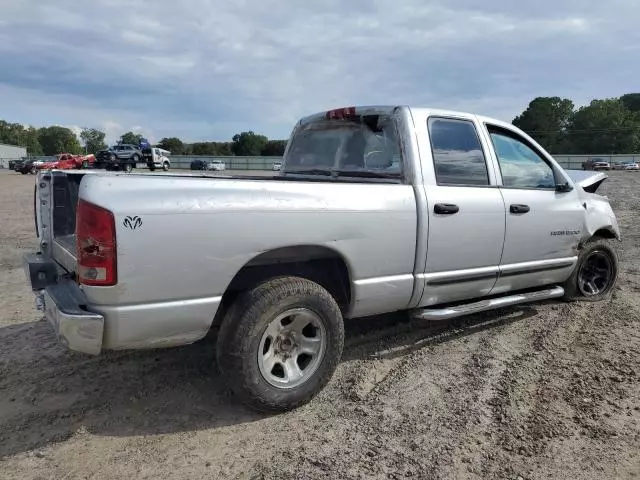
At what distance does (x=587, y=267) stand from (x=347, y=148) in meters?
3.09

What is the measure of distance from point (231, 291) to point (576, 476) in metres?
2.21

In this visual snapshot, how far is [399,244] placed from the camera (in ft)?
12.2

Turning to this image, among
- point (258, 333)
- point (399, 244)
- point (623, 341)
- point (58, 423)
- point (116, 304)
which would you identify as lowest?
point (58, 423)

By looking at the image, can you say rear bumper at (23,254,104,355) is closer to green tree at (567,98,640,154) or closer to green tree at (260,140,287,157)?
green tree at (260,140,287,157)

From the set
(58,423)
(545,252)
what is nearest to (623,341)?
(545,252)

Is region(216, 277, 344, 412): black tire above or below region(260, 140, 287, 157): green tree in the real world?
below

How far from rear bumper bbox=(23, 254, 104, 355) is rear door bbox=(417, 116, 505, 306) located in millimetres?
2325

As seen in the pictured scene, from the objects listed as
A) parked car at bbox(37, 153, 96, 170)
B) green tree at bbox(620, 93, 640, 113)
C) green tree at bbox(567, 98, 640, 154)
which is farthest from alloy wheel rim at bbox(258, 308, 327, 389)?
green tree at bbox(620, 93, 640, 113)

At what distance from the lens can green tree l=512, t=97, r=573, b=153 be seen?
100062 mm

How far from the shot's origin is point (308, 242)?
10.9 feet

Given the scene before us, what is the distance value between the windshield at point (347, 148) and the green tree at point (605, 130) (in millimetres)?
102288

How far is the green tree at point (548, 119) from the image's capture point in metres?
100

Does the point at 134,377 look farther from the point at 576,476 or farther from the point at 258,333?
the point at 576,476

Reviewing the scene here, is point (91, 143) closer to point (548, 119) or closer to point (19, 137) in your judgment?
point (19, 137)
